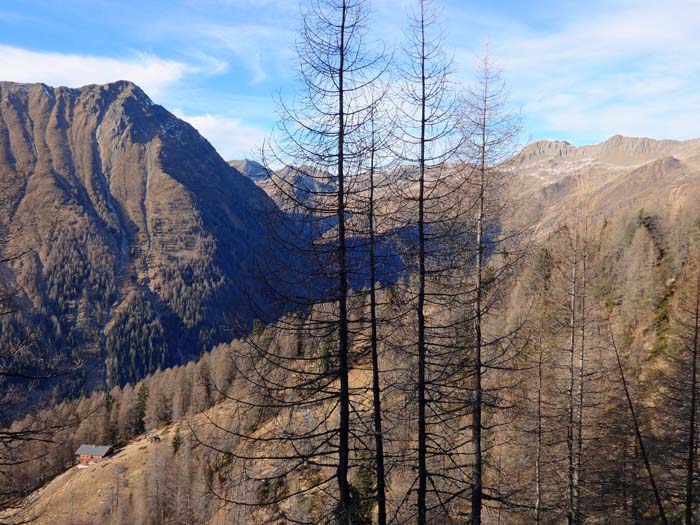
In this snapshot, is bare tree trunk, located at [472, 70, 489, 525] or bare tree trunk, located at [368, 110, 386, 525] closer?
bare tree trunk, located at [368, 110, 386, 525]

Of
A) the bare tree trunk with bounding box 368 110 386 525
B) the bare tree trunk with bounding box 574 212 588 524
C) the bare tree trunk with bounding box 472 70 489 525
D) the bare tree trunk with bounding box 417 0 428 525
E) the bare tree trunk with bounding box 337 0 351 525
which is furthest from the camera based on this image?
the bare tree trunk with bounding box 574 212 588 524

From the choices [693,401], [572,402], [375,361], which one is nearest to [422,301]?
[375,361]

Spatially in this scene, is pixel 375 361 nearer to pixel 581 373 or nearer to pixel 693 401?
pixel 581 373

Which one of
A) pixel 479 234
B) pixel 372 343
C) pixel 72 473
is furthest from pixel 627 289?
pixel 72 473

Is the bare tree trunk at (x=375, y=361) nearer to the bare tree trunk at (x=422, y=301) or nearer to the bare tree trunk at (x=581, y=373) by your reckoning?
Result: the bare tree trunk at (x=422, y=301)

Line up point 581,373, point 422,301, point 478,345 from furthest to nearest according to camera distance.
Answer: point 581,373 → point 478,345 → point 422,301

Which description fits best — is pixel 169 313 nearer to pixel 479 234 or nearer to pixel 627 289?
pixel 627 289

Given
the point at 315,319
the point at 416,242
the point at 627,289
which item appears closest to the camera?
the point at 315,319

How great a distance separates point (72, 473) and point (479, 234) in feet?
255

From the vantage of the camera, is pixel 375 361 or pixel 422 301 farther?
pixel 422 301

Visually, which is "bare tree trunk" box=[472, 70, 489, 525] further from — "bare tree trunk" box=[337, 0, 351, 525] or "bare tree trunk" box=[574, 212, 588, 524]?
"bare tree trunk" box=[574, 212, 588, 524]

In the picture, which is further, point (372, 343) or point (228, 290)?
point (228, 290)

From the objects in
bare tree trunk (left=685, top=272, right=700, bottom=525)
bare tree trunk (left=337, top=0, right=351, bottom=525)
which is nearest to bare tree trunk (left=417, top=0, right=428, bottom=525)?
bare tree trunk (left=337, top=0, right=351, bottom=525)

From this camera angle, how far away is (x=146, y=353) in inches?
5856
